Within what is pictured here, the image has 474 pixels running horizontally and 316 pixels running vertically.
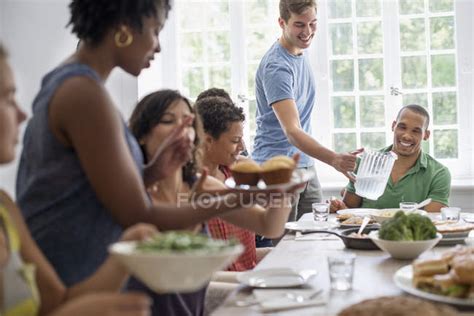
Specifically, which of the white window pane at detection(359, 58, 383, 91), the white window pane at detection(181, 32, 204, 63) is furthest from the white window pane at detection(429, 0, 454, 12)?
the white window pane at detection(181, 32, 204, 63)

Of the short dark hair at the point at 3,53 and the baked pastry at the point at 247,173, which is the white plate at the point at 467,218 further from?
the short dark hair at the point at 3,53

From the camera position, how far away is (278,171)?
1.80 meters

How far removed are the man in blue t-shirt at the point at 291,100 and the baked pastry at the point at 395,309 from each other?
1851 millimetres

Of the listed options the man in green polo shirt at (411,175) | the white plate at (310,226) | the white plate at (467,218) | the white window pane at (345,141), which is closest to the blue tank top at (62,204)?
the white plate at (310,226)

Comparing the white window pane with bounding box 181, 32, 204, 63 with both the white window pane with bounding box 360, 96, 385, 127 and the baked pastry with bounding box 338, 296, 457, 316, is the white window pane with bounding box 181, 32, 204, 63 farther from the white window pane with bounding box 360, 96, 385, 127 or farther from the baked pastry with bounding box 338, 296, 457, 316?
the baked pastry with bounding box 338, 296, 457, 316

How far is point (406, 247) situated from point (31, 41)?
1.91 metres

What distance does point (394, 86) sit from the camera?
432 cm

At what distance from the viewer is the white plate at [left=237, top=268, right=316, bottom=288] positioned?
1.67 meters

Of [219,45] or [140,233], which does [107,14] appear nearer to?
[140,233]

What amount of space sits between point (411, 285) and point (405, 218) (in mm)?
433

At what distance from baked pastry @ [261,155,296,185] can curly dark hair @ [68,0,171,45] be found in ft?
1.56

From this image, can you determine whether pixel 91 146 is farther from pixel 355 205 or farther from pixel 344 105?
pixel 344 105

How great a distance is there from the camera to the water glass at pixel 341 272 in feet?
5.31

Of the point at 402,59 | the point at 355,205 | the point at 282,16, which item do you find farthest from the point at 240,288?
the point at 402,59
